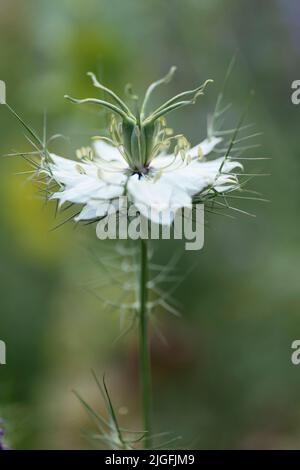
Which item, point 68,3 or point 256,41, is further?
point 256,41

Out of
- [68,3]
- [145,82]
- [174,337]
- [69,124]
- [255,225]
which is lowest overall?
[174,337]

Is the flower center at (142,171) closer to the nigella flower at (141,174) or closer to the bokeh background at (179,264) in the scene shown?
the nigella flower at (141,174)

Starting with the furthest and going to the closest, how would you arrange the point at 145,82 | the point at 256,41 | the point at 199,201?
the point at 145,82
the point at 256,41
the point at 199,201

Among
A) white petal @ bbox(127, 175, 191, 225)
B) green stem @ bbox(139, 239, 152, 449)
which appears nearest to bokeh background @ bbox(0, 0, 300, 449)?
green stem @ bbox(139, 239, 152, 449)

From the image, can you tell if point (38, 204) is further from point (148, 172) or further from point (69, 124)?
point (148, 172)

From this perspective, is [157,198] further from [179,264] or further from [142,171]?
[179,264]
